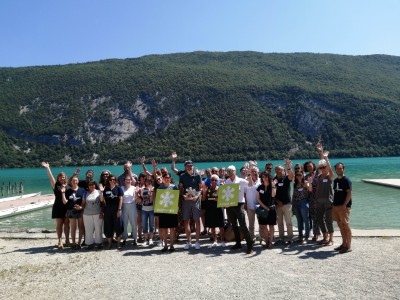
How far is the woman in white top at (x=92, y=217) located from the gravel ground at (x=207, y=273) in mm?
329

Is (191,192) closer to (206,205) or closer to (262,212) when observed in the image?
(206,205)

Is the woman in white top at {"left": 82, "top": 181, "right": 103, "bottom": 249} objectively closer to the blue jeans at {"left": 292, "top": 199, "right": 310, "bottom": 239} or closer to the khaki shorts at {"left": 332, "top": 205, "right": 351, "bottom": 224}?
the blue jeans at {"left": 292, "top": 199, "right": 310, "bottom": 239}

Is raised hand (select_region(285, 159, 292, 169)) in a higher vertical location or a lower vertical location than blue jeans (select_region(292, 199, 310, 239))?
higher

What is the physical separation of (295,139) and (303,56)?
7487 centimetres

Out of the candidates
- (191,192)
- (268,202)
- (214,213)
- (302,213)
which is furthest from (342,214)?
(191,192)

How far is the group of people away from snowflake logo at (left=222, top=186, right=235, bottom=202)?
0.65ft

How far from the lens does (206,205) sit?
926cm

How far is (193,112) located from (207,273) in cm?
13459

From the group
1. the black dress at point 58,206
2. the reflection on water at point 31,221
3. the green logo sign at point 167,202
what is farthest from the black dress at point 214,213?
the reflection on water at point 31,221

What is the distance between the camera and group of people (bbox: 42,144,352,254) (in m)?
8.77

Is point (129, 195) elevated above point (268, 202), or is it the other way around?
point (129, 195)

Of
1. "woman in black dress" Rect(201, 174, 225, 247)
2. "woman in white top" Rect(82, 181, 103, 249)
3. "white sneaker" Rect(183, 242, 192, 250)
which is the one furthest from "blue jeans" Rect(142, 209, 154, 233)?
"woman in black dress" Rect(201, 174, 225, 247)

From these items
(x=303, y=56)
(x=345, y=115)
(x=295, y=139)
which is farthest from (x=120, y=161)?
(x=303, y=56)

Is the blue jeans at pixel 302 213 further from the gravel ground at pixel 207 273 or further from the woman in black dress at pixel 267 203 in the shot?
the woman in black dress at pixel 267 203
